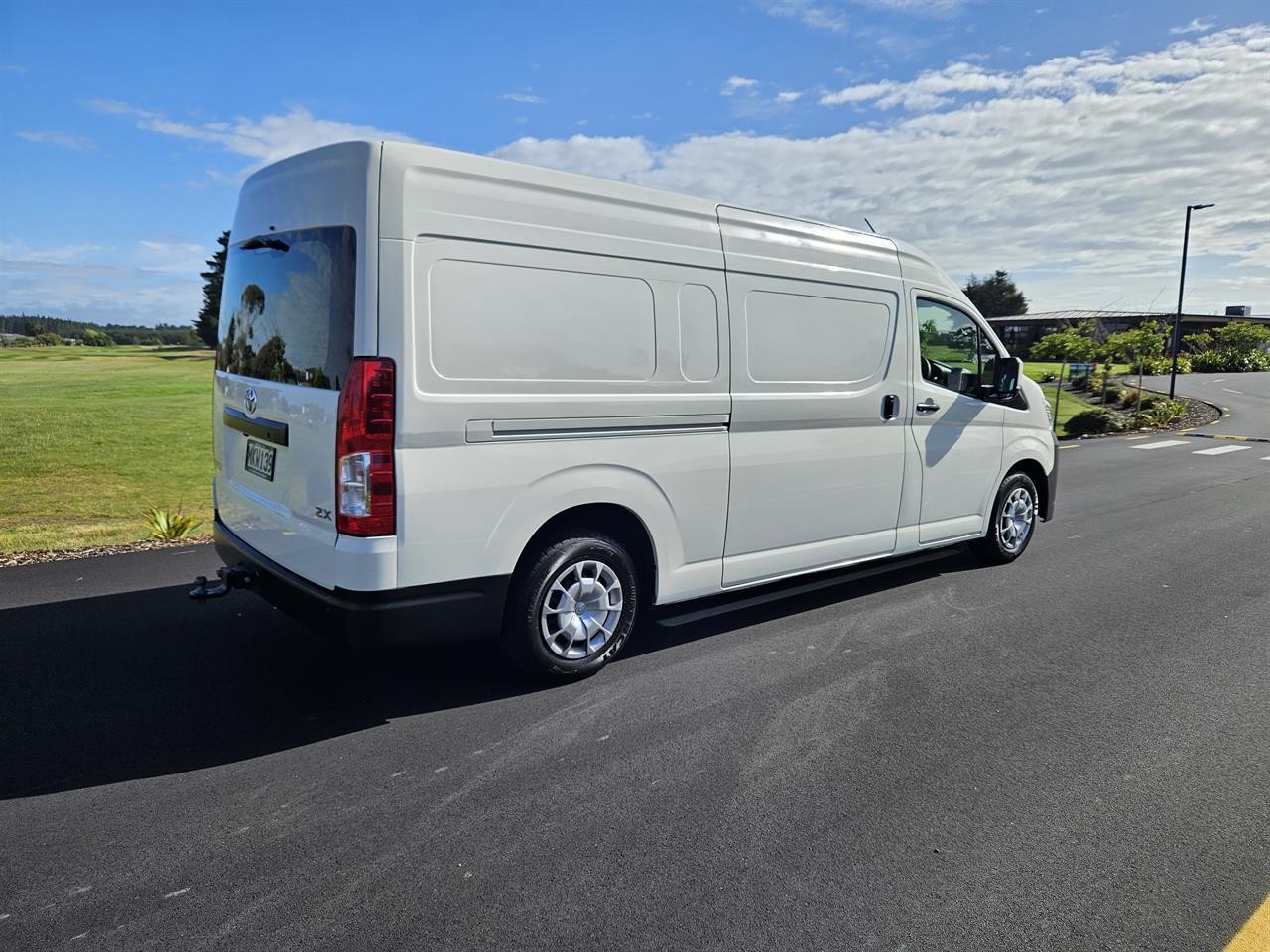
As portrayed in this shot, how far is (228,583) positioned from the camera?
4238mm

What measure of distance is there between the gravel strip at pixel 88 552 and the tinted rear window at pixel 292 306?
10.7 ft

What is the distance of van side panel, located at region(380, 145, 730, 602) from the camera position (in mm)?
3559

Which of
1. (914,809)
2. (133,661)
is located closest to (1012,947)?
(914,809)

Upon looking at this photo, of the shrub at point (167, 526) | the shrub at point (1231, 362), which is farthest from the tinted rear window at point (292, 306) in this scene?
the shrub at point (1231, 362)

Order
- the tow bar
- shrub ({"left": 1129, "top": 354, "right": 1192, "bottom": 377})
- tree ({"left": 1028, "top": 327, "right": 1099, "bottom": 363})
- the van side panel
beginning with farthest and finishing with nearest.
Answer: shrub ({"left": 1129, "top": 354, "right": 1192, "bottom": 377}) → tree ({"left": 1028, "top": 327, "right": 1099, "bottom": 363}) → the tow bar → the van side panel

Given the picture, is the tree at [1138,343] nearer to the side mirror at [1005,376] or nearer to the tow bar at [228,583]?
the side mirror at [1005,376]

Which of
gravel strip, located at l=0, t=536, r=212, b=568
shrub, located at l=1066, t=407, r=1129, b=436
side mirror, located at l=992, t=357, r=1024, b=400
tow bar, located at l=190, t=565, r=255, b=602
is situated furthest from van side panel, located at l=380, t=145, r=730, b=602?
shrub, located at l=1066, t=407, r=1129, b=436

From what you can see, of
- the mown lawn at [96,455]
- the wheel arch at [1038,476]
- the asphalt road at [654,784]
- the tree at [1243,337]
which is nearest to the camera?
Answer: the asphalt road at [654,784]

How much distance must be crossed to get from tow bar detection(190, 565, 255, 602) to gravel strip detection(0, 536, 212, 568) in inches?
122

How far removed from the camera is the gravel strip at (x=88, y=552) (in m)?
6.52

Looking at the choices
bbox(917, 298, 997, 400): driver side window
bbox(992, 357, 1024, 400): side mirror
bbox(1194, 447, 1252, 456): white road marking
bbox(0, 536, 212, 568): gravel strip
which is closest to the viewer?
bbox(917, 298, 997, 400): driver side window

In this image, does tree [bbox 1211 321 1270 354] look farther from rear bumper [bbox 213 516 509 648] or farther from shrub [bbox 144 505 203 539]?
rear bumper [bbox 213 516 509 648]

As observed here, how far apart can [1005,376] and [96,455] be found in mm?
18137

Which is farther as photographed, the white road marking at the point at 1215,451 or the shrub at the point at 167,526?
the white road marking at the point at 1215,451
